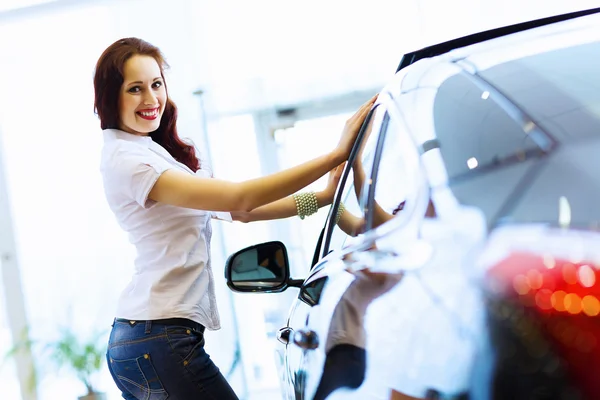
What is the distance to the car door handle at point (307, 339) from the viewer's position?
1243 mm

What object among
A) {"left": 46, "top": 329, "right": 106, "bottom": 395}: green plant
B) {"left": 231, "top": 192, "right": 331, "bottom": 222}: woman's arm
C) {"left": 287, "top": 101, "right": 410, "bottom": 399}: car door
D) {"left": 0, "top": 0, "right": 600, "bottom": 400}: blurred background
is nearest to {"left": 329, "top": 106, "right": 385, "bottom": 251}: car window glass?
{"left": 287, "top": 101, "right": 410, "bottom": 399}: car door

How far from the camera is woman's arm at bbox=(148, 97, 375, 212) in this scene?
6.02 ft

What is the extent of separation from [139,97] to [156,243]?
400 mm

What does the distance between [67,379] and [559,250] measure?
5.26m

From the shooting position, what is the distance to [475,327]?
81 centimetres

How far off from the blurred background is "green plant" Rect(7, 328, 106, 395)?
2cm

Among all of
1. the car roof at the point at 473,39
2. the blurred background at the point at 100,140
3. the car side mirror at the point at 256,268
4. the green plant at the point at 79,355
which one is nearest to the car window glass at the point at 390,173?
the car roof at the point at 473,39

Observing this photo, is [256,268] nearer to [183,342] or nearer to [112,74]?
[183,342]

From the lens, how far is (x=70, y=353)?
547cm

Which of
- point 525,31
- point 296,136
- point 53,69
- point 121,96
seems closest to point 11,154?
point 53,69

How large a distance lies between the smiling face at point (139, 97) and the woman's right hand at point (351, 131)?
0.60 m

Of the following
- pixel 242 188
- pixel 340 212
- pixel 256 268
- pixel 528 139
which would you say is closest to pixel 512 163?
pixel 528 139

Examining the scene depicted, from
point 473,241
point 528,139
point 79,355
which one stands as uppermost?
point 528,139

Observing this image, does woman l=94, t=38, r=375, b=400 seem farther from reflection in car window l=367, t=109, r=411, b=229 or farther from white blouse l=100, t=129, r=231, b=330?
reflection in car window l=367, t=109, r=411, b=229
